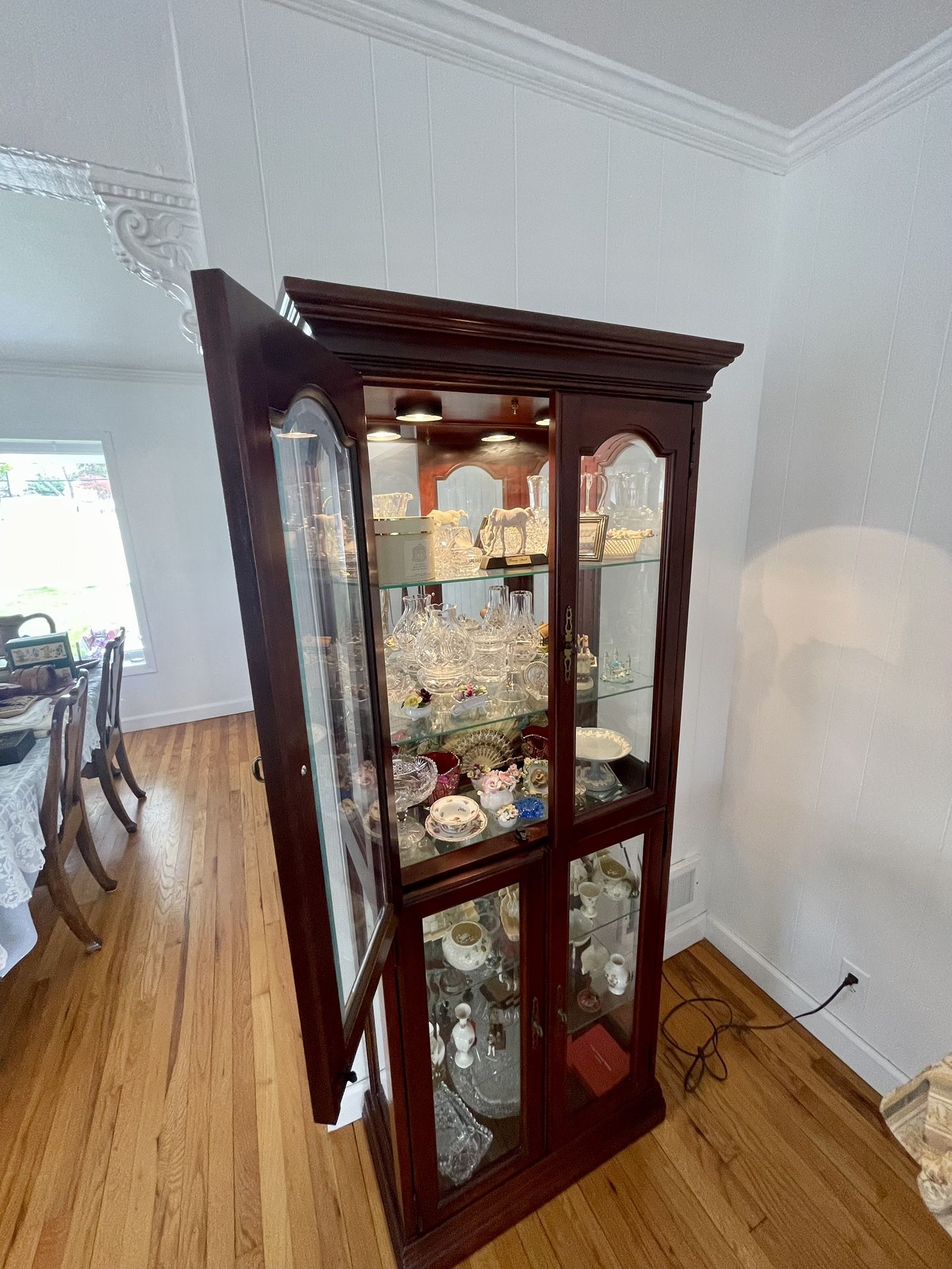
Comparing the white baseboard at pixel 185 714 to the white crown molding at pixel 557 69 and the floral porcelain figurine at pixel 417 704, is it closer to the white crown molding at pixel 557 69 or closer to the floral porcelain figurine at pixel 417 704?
the floral porcelain figurine at pixel 417 704

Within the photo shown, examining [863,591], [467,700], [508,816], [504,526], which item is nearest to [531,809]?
[508,816]

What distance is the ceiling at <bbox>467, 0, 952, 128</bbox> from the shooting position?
934 millimetres

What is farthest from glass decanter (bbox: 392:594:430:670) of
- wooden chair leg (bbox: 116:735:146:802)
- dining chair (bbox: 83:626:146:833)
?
wooden chair leg (bbox: 116:735:146:802)

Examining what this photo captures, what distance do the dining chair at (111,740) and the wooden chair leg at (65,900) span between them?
0.77m

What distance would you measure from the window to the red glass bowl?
Answer: 11.1 ft

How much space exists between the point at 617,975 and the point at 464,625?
101cm

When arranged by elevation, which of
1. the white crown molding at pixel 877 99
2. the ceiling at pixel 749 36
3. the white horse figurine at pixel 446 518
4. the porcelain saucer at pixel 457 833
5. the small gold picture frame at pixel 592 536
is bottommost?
the porcelain saucer at pixel 457 833

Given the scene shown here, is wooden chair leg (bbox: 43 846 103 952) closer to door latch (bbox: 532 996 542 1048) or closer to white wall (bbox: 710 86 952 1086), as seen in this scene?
door latch (bbox: 532 996 542 1048)

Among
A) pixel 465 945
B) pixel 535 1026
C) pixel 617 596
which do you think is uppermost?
pixel 617 596

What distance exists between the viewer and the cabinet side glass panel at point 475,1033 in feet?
3.81

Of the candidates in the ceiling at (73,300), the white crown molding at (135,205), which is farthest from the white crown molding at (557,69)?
the ceiling at (73,300)

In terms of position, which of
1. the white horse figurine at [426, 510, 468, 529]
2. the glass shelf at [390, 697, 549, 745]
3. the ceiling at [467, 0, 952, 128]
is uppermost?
the ceiling at [467, 0, 952, 128]

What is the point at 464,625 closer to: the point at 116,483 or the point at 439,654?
the point at 439,654

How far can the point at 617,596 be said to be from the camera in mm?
1092
